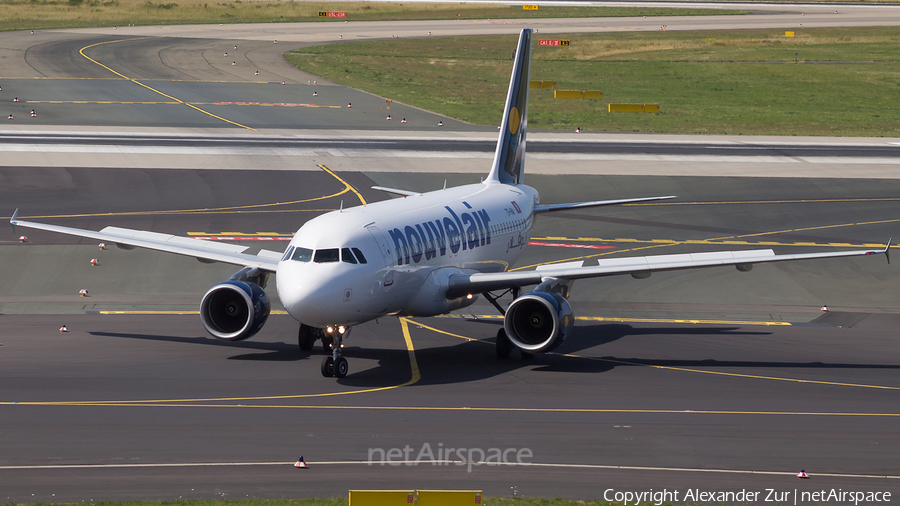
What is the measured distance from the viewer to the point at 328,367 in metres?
29.2

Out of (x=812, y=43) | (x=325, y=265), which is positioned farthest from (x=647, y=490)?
(x=812, y=43)

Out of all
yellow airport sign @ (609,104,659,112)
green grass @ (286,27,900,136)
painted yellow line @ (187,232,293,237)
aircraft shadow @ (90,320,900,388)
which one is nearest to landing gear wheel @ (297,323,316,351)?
aircraft shadow @ (90,320,900,388)

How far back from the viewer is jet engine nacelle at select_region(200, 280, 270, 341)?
1212 inches

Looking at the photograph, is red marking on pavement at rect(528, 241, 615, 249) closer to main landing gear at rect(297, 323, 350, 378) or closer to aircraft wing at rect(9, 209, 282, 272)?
aircraft wing at rect(9, 209, 282, 272)

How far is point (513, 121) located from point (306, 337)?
13.6 metres

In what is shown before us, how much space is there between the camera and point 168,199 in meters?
55.6

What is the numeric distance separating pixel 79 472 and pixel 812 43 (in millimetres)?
125220

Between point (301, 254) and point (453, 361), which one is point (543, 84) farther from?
point (301, 254)

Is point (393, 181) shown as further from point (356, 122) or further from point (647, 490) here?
point (647, 490)

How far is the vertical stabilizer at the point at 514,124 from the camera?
40.7 metres

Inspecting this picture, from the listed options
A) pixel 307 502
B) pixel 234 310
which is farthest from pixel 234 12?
pixel 307 502

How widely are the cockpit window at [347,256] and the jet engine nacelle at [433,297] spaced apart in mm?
3629

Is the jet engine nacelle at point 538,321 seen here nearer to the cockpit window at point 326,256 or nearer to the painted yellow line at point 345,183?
the cockpit window at point 326,256

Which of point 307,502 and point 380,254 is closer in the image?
point 307,502
